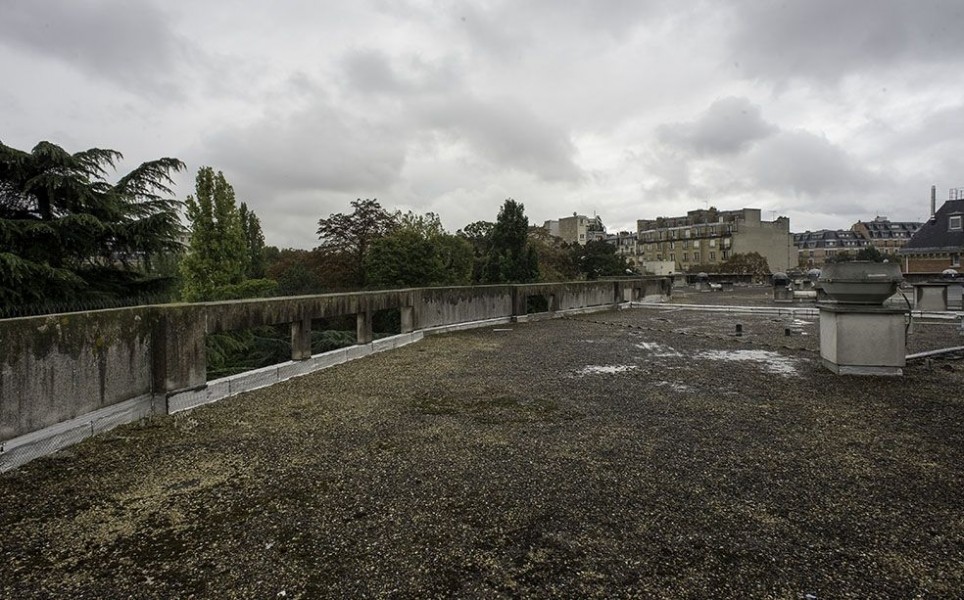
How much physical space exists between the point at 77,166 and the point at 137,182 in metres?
1.59

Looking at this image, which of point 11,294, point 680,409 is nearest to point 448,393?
point 680,409

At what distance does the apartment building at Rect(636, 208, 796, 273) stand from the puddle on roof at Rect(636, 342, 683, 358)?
86.1m

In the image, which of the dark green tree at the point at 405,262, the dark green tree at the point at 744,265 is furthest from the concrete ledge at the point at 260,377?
the dark green tree at the point at 744,265

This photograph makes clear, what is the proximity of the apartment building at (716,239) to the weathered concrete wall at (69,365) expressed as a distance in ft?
312

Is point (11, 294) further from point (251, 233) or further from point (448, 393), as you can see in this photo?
point (251, 233)

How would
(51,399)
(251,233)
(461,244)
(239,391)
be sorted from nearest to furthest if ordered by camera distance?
1. (51,399)
2. (239,391)
3. (461,244)
4. (251,233)

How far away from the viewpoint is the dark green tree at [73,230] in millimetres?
8312

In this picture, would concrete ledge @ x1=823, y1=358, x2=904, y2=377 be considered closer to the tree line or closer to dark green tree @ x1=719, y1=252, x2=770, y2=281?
the tree line

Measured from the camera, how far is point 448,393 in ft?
23.0

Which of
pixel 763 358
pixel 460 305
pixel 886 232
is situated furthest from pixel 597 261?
pixel 886 232

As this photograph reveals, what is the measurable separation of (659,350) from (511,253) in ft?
131

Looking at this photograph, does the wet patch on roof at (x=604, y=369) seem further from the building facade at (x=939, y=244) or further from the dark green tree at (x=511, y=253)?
the building facade at (x=939, y=244)

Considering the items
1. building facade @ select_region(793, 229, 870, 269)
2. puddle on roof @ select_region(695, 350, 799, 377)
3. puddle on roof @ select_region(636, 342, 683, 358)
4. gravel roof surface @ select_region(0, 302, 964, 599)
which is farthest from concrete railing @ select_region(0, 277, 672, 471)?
building facade @ select_region(793, 229, 870, 269)

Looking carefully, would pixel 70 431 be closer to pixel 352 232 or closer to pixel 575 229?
pixel 352 232
